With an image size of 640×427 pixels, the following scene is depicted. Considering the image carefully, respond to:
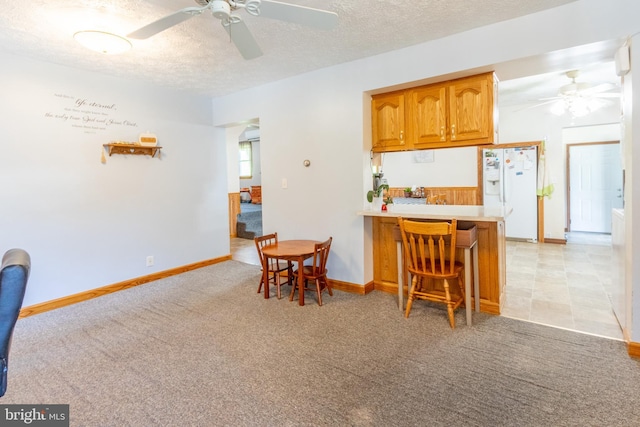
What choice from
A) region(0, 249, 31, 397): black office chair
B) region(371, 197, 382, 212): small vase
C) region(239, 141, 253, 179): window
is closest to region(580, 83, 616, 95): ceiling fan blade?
region(371, 197, 382, 212): small vase

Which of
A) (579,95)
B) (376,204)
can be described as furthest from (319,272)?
(579,95)

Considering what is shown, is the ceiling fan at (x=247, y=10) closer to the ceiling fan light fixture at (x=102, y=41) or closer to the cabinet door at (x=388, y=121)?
the ceiling fan light fixture at (x=102, y=41)

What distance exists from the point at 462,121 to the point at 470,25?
765mm

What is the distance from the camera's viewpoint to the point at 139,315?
3.10m

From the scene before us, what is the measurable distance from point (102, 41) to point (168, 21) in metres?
0.91

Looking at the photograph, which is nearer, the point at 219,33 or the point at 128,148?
the point at 219,33

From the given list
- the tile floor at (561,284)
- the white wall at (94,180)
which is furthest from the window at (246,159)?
the white wall at (94,180)

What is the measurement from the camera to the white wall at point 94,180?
312 cm

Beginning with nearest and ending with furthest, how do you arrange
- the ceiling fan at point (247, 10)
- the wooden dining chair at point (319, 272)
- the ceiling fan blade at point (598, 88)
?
the ceiling fan at point (247, 10) → the wooden dining chair at point (319, 272) → the ceiling fan blade at point (598, 88)

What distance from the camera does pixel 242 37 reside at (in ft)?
7.00

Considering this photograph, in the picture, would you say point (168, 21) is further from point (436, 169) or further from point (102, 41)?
point (436, 169)

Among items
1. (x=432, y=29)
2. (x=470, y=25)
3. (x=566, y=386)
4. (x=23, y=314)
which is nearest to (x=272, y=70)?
(x=432, y=29)

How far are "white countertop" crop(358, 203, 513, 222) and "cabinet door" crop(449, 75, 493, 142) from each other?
2.20 ft

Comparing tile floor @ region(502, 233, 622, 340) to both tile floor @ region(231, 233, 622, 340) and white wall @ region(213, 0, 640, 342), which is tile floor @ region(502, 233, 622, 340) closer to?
tile floor @ region(231, 233, 622, 340)
